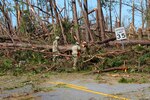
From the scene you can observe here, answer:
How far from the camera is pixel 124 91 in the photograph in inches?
422

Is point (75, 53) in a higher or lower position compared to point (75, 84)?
higher

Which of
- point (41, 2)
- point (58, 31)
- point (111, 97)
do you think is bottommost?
point (111, 97)

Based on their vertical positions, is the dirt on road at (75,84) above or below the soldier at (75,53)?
below

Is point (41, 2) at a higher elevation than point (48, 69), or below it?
higher

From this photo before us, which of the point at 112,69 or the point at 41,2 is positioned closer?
the point at 112,69

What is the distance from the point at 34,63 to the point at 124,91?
7.94m

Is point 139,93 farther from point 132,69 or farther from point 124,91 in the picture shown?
point 132,69

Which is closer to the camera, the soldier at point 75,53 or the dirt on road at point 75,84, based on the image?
the dirt on road at point 75,84

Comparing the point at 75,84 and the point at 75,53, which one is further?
the point at 75,53

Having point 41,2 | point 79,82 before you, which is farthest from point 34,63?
point 41,2

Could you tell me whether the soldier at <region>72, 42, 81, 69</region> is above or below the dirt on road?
above

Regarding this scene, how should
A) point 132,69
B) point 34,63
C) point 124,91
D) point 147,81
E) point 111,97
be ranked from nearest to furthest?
point 111,97 → point 124,91 → point 147,81 → point 132,69 → point 34,63

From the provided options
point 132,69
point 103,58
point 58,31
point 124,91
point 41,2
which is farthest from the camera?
point 41,2

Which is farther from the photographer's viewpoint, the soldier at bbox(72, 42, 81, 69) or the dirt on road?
the soldier at bbox(72, 42, 81, 69)
